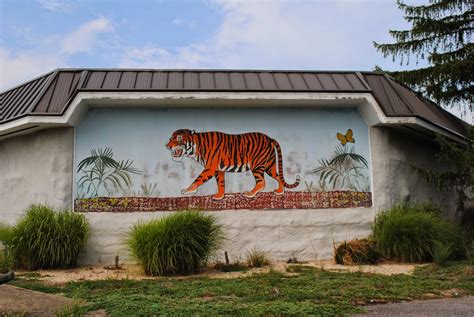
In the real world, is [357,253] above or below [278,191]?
below

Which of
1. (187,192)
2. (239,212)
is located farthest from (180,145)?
(239,212)

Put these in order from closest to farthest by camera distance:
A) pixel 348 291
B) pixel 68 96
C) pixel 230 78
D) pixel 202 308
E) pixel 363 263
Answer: pixel 202 308 → pixel 348 291 → pixel 363 263 → pixel 68 96 → pixel 230 78

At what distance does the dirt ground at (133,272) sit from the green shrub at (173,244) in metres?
0.32

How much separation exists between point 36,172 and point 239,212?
5170 millimetres

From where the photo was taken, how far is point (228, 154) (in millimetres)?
12211

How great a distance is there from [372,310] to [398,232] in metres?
4.86

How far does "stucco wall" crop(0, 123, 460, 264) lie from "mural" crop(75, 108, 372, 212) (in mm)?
231

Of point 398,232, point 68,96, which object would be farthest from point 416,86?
point 68,96

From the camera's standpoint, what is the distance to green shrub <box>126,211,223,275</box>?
955 centimetres

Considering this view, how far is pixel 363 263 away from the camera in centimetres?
1073

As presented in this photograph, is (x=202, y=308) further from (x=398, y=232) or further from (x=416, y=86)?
(x=416, y=86)

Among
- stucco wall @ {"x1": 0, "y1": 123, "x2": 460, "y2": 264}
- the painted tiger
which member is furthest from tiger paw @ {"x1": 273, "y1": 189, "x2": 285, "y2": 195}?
stucco wall @ {"x1": 0, "y1": 123, "x2": 460, "y2": 264}

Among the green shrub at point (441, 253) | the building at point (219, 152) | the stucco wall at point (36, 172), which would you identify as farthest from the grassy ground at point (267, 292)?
the stucco wall at point (36, 172)

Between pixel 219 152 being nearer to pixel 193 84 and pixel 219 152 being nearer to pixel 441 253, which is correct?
pixel 193 84
